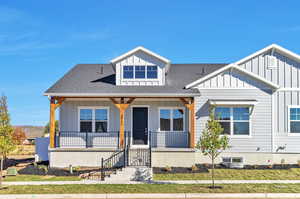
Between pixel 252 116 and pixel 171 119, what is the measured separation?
450 centimetres

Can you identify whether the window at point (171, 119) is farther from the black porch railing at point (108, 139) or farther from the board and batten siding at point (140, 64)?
the board and batten siding at point (140, 64)

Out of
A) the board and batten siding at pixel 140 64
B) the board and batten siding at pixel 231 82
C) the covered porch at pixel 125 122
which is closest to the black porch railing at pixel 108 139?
the covered porch at pixel 125 122

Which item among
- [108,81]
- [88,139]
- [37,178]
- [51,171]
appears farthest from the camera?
[108,81]

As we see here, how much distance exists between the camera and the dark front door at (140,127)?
1934 centimetres

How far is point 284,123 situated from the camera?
19016 mm

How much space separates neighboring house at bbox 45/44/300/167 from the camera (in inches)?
699

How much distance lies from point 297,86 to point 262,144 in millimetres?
4007

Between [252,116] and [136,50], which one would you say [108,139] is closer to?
[136,50]

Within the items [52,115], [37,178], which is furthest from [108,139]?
[37,178]

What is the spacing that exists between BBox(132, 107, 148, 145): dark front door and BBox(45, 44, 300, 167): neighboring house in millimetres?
57

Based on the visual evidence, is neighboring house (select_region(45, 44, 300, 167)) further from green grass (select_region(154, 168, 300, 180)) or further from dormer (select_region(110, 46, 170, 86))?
green grass (select_region(154, 168, 300, 180))

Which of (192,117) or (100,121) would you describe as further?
(100,121)

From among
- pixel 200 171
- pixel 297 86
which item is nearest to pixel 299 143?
pixel 297 86

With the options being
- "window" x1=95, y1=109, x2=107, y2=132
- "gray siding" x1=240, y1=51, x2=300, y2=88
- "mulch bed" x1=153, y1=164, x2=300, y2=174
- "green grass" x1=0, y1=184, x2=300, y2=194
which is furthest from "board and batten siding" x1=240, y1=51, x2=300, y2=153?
"window" x1=95, y1=109, x2=107, y2=132
